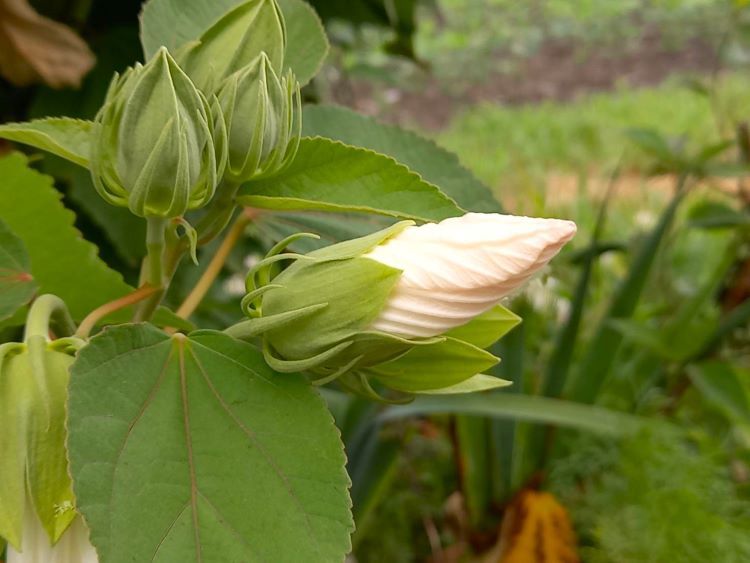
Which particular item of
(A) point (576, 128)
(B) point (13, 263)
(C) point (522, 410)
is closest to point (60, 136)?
(B) point (13, 263)

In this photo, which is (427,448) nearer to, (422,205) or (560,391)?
(560,391)

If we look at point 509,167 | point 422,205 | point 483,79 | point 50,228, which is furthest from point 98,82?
point 483,79

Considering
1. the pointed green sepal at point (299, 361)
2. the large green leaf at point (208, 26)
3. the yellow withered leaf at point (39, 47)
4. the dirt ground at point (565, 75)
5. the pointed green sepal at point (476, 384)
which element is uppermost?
the large green leaf at point (208, 26)

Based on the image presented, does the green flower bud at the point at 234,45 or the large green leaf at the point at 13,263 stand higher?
the green flower bud at the point at 234,45

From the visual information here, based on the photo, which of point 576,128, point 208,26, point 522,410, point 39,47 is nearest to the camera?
point 208,26

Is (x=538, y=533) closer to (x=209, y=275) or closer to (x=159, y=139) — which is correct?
(x=209, y=275)

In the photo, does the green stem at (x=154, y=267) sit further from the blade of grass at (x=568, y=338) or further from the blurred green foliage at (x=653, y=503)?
the blade of grass at (x=568, y=338)

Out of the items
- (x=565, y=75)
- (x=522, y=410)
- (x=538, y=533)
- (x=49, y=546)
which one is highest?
(x=49, y=546)

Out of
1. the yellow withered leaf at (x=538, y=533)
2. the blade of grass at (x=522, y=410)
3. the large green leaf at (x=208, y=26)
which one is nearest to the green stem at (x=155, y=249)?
the large green leaf at (x=208, y=26)
